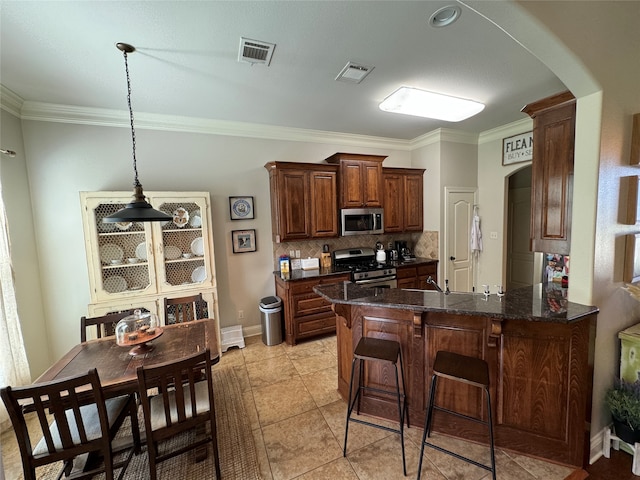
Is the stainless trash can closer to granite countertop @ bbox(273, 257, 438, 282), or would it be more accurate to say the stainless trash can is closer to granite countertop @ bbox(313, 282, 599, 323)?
granite countertop @ bbox(273, 257, 438, 282)

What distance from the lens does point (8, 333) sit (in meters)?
2.28

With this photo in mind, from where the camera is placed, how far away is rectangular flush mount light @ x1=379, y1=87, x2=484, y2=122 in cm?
277

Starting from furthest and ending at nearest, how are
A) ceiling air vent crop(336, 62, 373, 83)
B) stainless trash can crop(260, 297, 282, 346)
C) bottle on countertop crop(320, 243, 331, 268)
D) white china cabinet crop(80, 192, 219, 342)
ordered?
bottle on countertop crop(320, 243, 331, 268), stainless trash can crop(260, 297, 282, 346), white china cabinet crop(80, 192, 219, 342), ceiling air vent crop(336, 62, 373, 83)

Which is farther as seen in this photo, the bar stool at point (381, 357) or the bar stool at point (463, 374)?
the bar stool at point (381, 357)

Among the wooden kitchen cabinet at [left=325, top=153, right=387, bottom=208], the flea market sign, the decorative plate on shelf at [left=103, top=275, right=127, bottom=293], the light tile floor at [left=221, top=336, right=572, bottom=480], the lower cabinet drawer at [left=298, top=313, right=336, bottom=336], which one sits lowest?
the light tile floor at [left=221, top=336, right=572, bottom=480]

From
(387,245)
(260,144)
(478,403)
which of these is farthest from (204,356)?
(387,245)

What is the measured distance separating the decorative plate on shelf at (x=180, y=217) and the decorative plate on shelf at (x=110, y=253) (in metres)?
0.71

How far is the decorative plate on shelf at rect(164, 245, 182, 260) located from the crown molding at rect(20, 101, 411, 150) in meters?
1.53

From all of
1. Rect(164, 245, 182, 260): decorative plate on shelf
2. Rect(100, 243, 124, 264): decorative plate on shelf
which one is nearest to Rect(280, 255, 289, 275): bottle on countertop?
Rect(164, 245, 182, 260): decorative plate on shelf

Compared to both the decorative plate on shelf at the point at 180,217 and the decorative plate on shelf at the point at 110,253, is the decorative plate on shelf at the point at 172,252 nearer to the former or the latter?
the decorative plate on shelf at the point at 180,217

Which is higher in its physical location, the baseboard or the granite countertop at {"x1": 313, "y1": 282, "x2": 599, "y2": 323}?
the granite countertop at {"x1": 313, "y1": 282, "x2": 599, "y2": 323}

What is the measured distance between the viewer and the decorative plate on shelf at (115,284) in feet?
10.0

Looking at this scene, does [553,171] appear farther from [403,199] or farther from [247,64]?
[247,64]

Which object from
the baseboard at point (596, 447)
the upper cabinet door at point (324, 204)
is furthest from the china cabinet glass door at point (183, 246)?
the baseboard at point (596, 447)
